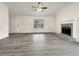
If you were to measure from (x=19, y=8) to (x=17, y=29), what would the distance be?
211 centimetres

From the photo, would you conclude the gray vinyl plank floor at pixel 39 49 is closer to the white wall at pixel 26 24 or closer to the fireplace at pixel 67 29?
the fireplace at pixel 67 29

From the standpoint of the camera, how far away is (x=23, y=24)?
9.14 meters

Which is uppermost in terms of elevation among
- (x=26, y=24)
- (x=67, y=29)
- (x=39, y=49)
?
(x=26, y=24)

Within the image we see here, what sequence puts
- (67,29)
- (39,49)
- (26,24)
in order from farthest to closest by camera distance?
1. (26,24)
2. (67,29)
3. (39,49)

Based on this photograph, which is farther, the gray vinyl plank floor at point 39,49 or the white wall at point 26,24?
the white wall at point 26,24

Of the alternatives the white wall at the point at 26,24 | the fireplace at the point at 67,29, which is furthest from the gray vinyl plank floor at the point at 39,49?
the white wall at the point at 26,24

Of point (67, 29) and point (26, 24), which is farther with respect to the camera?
point (26, 24)

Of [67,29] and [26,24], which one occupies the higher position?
[26,24]

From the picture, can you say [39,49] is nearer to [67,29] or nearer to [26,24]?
[67,29]

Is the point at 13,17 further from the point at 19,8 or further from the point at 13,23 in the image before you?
the point at 19,8

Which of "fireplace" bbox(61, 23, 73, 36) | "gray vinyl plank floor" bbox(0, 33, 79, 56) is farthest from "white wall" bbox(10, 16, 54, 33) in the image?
"gray vinyl plank floor" bbox(0, 33, 79, 56)

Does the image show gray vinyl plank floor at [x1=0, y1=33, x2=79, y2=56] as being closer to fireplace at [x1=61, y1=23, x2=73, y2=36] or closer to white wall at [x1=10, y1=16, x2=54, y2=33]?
fireplace at [x1=61, y1=23, x2=73, y2=36]

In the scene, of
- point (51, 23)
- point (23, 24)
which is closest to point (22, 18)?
point (23, 24)

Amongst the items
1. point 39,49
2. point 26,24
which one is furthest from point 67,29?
point 26,24
